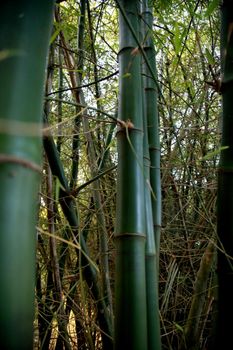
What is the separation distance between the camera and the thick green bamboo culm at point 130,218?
608 mm

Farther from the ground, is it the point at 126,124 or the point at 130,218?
the point at 126,124

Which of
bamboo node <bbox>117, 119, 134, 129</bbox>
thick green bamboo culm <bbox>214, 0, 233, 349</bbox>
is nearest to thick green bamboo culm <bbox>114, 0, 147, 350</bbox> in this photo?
bamboo node <bbox>117, 119, 134, 129</bbox>

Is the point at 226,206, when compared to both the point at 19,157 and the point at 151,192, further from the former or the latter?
the point at 19,157

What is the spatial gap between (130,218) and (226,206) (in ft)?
0.59

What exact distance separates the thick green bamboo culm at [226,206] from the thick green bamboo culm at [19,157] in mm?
432

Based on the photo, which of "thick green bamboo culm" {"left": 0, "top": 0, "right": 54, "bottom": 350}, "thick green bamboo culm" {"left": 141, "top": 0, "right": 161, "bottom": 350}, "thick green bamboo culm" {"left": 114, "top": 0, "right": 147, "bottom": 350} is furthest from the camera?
"thick green bamboo culm" {"left": 141, "top": 0, "right": 161, "bottom": 350}

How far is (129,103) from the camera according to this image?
0.74 m

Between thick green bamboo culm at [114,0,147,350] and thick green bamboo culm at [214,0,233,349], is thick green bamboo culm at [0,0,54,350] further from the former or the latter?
thick green bamboo culm at [214,0,233,349]

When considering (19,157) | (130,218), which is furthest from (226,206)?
(19,157)

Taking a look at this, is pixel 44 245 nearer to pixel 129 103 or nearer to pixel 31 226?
pixel 129 103

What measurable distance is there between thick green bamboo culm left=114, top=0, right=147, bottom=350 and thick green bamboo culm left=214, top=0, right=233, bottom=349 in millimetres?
150

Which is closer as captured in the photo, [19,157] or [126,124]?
[19,157]

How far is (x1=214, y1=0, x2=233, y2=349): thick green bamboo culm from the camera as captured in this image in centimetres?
68

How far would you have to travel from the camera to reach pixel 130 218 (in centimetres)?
66
